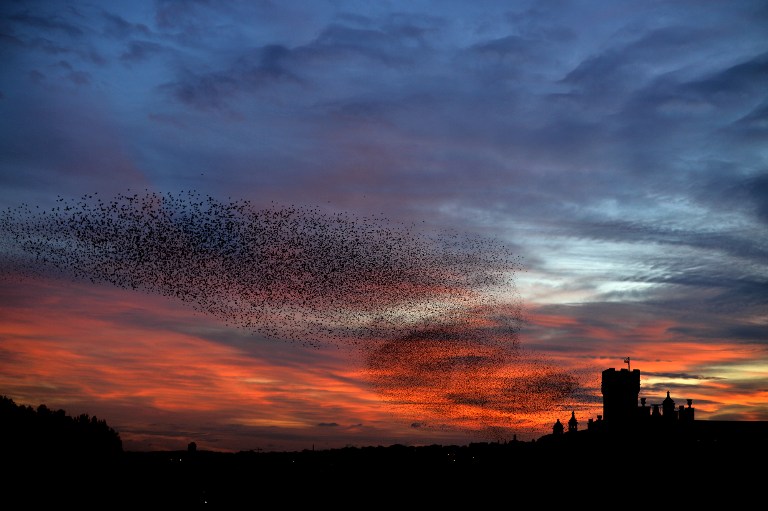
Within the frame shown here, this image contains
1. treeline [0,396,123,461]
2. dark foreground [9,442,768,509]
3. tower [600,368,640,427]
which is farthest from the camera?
tower [600,368,640,427]

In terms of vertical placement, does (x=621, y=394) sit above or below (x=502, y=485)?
above

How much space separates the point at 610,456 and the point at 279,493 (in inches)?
3400

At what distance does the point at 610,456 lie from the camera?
122250 millimetres

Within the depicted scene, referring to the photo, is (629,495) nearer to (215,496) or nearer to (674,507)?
(674,507)

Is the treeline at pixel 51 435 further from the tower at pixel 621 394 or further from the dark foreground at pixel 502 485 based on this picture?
the tower at pixel 621 394

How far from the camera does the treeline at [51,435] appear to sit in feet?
395

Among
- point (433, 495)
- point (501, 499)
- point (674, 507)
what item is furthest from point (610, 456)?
point (433, 495)

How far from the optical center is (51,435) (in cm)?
13400

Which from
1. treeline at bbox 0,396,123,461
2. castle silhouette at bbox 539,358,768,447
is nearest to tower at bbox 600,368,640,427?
castle silhouette at bbox 539,358,768,447

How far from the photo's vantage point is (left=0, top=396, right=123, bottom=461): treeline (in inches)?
4737

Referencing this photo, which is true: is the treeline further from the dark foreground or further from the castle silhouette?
the castle silhouette

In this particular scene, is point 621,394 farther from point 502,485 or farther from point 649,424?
point 502,485

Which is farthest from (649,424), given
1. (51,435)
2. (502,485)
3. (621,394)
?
(51,435)

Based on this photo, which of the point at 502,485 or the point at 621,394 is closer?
the point at 621,394
